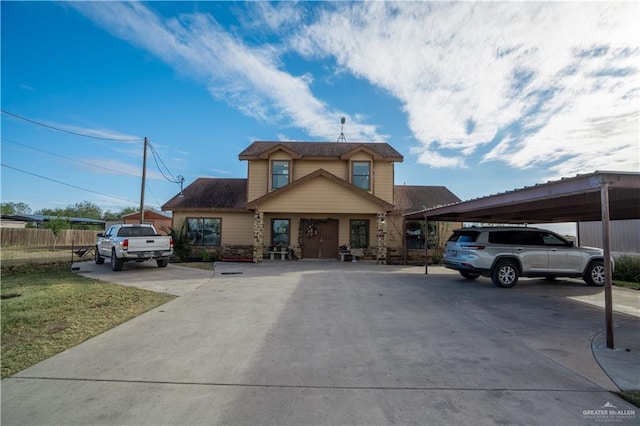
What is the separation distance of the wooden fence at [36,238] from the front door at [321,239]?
17664 mm

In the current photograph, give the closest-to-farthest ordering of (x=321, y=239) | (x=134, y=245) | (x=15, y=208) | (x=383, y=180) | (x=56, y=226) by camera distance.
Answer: (x=134, y=245)
(x=321, y=239)
(x=383, y=180)
(x=56, y=226)
(x=15, y=208)

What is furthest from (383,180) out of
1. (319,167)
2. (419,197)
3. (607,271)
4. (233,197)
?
(607,271)

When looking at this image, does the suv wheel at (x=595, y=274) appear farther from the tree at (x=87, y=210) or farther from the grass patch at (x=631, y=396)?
the tree at (x=87, y=210)

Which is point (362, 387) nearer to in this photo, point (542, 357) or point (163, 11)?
point (542, 357)

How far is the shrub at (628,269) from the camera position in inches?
473

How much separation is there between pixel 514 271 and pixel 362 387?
828 centimetres

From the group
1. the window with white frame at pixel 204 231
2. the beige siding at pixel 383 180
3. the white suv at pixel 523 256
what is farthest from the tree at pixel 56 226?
the white suv at pixel 523 256

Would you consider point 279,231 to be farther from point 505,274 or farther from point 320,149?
point 505,274

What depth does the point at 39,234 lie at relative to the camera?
27.9 m

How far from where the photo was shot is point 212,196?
19797 mm

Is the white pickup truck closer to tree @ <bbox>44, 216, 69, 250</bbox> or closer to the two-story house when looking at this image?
the two-story house

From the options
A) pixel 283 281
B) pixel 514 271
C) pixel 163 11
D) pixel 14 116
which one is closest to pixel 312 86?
pixel 163 11

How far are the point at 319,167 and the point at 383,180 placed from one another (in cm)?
386

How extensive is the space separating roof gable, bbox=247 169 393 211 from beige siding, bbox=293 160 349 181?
2546 millimetres
